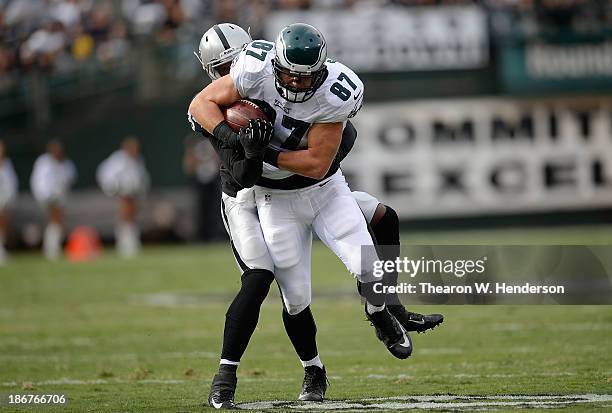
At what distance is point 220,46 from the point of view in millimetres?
5590

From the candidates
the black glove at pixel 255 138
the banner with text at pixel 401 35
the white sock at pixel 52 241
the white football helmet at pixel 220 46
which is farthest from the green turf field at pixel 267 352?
the banner with text at pixel 401 35

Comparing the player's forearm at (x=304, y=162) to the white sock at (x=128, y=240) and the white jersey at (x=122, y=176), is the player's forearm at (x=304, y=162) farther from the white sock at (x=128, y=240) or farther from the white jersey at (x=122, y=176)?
the white jersey at (x=122, y=176)

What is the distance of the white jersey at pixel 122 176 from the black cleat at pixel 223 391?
1238 centimetres

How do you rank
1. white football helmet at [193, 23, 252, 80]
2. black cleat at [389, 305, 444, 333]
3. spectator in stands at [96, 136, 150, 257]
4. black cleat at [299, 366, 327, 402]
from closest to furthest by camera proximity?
1. black cleat at [299, 366, 327, 402]
2. white football helmet at [193, 23, 252, 80]
3. black cleat at [389, 305, 444, 333]
4. spectator in stands at [96, 136, 150, 257]

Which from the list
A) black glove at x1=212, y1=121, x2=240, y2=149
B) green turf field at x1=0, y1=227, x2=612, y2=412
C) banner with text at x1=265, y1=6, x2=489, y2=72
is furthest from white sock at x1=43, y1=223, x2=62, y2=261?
black glove at x1=212, y1=121, x2=240, y2=149

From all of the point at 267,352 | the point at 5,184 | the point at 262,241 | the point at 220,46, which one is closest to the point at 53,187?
the point at 5,184

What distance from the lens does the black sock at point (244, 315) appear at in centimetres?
524

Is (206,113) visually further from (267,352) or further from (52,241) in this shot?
(52,241)

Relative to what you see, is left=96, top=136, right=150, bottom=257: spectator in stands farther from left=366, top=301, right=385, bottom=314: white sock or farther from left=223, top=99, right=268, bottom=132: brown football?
left=223, top=99, right=268, bottom=132: brown football

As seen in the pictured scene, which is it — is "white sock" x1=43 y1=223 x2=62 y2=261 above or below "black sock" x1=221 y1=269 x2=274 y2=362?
above

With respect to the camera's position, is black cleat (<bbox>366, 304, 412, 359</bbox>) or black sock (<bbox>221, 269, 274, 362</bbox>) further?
black cleat (<bbox>366, 304, 412, 359</bbox>)

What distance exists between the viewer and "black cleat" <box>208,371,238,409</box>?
511 centimetres

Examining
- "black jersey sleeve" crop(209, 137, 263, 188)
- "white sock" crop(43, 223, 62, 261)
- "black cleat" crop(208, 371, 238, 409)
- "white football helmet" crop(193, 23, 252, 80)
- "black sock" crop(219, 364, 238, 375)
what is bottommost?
"black cleat" crop(208, 371, 238, 409)

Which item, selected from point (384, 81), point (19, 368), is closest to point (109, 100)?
point (384, 81)
